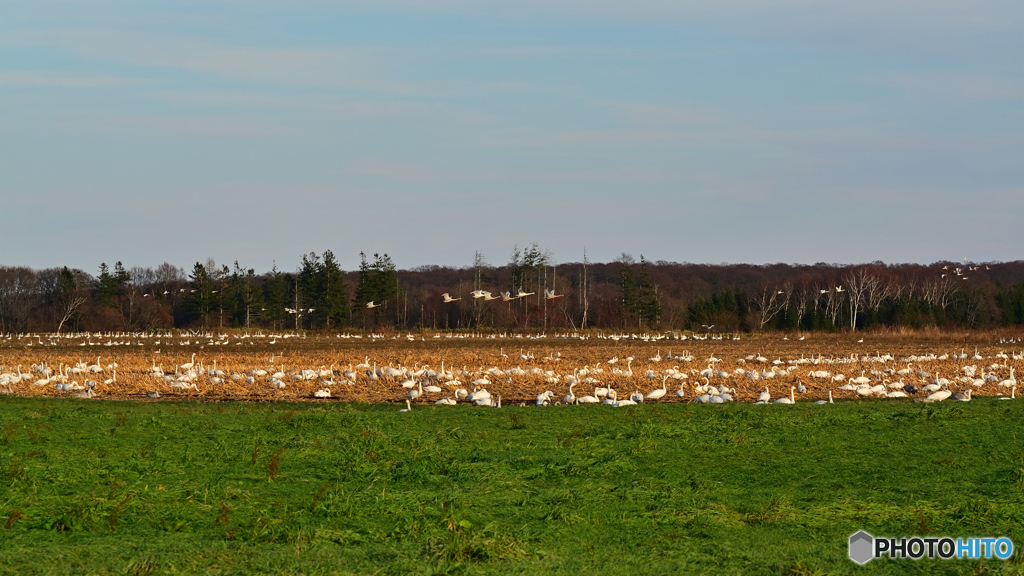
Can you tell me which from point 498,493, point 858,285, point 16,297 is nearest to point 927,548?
point 498,493

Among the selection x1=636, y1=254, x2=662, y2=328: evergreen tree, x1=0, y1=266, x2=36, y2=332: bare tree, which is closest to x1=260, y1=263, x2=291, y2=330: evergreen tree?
x1=0, y1=266, x2=36, y2=332: bare tree

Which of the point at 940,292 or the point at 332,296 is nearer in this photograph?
the point at 332,296

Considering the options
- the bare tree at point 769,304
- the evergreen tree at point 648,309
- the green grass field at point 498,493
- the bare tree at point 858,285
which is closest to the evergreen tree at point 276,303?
the evergreen tree at point 648,309

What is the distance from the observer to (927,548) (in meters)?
7.93

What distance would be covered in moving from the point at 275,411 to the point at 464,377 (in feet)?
34.8

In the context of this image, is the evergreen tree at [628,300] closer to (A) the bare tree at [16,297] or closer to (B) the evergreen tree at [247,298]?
(B) the evergreen tree at [247,298]

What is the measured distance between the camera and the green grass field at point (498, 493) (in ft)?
24.5

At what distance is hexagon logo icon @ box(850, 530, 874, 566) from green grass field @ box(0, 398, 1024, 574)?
3.9 inches

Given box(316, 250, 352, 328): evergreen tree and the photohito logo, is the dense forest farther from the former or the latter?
the photohito logo

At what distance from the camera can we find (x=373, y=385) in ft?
92.4

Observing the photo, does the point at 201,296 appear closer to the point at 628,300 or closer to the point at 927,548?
the point at 628,300

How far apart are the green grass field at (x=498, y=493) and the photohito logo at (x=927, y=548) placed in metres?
0.14

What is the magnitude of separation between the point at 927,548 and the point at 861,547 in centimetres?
58

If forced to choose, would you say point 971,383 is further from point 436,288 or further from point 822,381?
point 436,288
